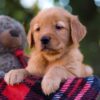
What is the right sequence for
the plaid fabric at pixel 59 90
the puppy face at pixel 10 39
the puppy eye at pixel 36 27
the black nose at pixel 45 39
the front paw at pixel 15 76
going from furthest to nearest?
the puppy face at pixel 10 39
the puppy eye at pixel 36 27
the black nose at pixel 45 39
the front paw at pixel 15 76
the plaid fabric at pixel 59 90

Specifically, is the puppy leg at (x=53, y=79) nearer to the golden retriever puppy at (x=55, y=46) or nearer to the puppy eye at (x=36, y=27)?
the golden retriever puppy at (x=55, y=46)

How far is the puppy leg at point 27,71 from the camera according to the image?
115 inches

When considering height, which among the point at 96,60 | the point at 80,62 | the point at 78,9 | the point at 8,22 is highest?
the point at 8,22

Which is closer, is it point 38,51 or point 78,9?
point 38,51

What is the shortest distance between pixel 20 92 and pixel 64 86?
0.79 feet

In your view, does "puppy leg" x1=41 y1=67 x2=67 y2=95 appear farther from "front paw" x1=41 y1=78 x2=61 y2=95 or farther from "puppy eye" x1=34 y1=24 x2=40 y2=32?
"puppy eye" x1=34 y1=24 x2=40 y2=32

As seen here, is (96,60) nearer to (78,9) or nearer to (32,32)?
(78,9)

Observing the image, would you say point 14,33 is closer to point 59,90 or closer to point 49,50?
point 49,50

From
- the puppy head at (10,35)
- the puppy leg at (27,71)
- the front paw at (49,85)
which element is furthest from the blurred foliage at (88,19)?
the front paw at (49,85)

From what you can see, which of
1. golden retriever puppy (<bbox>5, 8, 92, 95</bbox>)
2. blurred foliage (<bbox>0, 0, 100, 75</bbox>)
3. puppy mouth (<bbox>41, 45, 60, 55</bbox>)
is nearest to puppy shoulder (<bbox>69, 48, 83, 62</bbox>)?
golden retriever puppy (<bbox>5, 8, 92, 95</bbox>)

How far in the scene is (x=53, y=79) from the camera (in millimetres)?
2893

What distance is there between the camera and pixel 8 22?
3357mm

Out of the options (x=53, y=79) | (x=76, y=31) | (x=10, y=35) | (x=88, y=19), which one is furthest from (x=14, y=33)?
(x=88, y=19)

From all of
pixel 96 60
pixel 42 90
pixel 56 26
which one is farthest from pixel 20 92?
pixel 96 60
